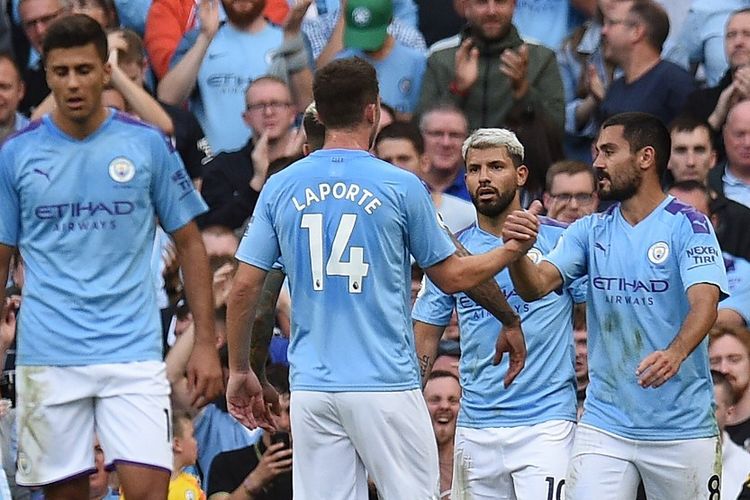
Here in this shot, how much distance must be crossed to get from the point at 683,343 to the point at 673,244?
2.28 feet

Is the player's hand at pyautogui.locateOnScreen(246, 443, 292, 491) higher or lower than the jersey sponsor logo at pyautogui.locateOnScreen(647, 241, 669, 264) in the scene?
lower

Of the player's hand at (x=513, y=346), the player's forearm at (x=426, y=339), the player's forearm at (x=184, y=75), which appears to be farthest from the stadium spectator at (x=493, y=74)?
the player's hand at (x=513, y=346)

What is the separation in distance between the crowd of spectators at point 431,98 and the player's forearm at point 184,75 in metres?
0.01

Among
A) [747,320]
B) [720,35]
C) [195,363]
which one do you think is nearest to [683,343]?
[195,363]

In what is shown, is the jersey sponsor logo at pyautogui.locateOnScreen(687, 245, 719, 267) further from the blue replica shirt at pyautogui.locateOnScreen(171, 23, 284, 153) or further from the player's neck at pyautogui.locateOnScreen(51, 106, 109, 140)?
the blue replica shirt at pyautogui.locateOnScreen(171, 23, 284, 153)

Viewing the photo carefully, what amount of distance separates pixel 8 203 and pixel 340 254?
6.14 ft

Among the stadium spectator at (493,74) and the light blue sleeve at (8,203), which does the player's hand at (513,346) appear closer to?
the light blue sleeve at (8,203)

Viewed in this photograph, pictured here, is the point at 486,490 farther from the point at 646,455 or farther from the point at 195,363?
the point at 195,363

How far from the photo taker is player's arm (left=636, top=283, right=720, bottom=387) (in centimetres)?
789

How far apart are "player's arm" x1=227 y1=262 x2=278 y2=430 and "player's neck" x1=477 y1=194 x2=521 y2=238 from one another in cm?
202

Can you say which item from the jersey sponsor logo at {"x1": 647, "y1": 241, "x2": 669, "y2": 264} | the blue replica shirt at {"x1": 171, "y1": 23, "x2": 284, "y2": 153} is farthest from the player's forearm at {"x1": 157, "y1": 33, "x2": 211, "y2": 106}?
the jersey sponsor logo at {"x1": 647, "y1": 241, "x2": 669, "y2": 264}

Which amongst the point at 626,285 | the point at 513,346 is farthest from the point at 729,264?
the point at 513,346

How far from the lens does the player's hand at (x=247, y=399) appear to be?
25.3ft

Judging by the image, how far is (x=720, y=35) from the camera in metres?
13.8
